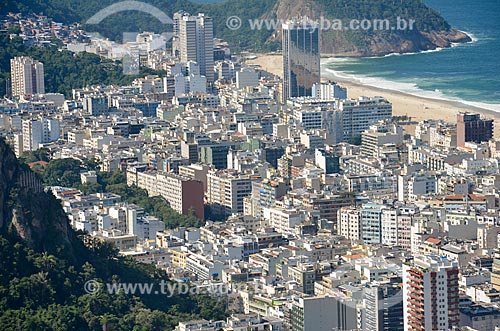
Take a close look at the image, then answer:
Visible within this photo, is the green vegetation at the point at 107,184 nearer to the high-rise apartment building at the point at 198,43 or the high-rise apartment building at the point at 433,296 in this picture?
the high-rise apartment building at the point at 433,296

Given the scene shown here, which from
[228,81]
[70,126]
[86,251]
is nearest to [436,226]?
[86,251]

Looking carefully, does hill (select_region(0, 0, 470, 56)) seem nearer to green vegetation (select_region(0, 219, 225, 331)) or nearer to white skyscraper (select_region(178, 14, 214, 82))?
white skyscraper (select_region(178, 14, 214, 82))

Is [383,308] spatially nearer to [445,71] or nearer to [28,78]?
[28,78]

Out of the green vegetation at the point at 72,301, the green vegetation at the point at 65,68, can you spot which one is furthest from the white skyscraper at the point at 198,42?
the green vegetation at the point at 72,301

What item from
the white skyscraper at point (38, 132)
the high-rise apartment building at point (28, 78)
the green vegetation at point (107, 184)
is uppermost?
the high-rise apartment building at point (28, 78)

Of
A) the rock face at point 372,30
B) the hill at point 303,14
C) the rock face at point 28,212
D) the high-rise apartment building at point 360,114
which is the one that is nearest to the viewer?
the rock face at point 28,212
